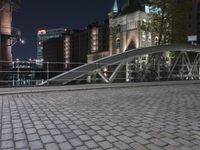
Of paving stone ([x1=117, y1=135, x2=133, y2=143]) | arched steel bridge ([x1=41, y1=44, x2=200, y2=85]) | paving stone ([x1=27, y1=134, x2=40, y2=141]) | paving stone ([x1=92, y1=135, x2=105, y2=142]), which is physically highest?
arched steel bridge ([x1=41, y1=44, x2=200, y2=85])

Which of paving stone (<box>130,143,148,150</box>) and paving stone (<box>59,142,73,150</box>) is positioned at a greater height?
paving stone (<box>59,142,73,150</box>)

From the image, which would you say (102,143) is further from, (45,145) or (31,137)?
(31,137)

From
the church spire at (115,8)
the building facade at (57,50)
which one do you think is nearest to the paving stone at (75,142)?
the church spire at (115,8)

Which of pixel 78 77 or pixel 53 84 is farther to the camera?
pixel 78 77

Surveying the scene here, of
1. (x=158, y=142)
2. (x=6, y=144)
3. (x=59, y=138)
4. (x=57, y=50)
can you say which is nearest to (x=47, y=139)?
(x=59, y=138)

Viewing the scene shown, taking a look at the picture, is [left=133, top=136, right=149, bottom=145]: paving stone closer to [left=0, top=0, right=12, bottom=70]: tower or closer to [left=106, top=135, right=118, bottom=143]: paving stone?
[left=106, top=135, right=118, bottom=143]: paving stone

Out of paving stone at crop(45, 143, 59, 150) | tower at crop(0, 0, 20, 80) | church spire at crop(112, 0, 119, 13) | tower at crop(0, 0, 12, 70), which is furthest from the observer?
church spire at crop(112, 0, 119, 13)

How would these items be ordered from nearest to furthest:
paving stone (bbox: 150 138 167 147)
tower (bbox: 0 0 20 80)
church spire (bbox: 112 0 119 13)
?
paving stone (bbox: 150 138 167 147)
tower (bbox: 0 0 20 80)
church spire (bbox: 112 0 119 13)

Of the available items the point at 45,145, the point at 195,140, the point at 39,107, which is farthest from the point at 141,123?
the point at 39,107

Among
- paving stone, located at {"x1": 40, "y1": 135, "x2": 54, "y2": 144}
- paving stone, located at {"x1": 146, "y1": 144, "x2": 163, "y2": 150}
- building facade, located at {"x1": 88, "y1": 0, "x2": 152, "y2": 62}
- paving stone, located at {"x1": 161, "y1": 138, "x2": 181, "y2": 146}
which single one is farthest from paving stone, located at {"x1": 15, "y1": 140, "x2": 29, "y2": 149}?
building facade, located at {"x1": 88, "y1": 0, "x2": 152, "y2": 62}

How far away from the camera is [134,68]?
66.9 feet

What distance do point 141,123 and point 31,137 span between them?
8.05 feet

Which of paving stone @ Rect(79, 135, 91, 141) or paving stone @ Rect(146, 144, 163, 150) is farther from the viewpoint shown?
paving stone @ Rect(79, 135, 91, 141)

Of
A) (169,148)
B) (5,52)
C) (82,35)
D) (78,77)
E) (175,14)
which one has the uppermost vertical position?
(82,35)
